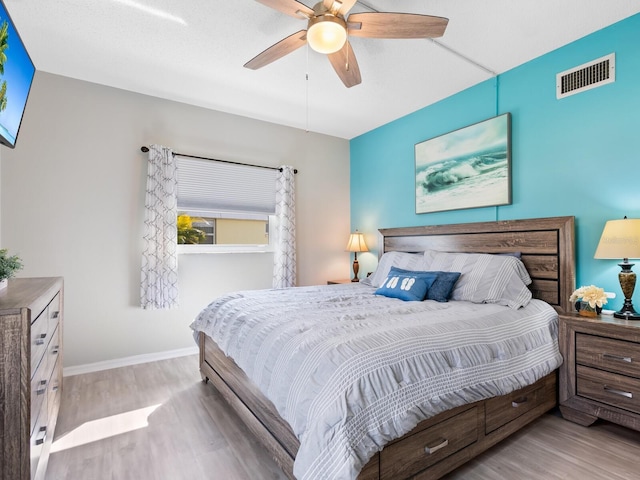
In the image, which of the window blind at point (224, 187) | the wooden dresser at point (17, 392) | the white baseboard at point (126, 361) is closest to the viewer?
the wooden dresser at point (17, 392)

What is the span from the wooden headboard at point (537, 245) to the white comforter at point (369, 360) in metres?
0.27

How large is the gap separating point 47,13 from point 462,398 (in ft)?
11.1

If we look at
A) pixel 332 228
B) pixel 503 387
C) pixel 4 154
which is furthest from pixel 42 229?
pixel 503 387

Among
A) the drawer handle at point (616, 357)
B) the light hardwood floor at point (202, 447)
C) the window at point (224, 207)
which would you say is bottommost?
the light hardwood floor at point (202, 447)

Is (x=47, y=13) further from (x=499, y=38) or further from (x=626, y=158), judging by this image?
(x=626, y=158)

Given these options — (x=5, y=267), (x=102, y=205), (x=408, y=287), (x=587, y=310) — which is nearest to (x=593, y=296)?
(x=587, y=310)

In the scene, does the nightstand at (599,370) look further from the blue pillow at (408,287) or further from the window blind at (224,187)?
the window blind at (224,187)

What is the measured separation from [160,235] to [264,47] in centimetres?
200

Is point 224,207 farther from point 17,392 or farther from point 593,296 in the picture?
point 593,296

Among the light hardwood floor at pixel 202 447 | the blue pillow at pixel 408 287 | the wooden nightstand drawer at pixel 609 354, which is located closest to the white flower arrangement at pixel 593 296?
the wooden nightstand drawer at pixel 609 354

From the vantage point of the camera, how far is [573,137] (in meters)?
2.53

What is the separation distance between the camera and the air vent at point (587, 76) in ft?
7.64

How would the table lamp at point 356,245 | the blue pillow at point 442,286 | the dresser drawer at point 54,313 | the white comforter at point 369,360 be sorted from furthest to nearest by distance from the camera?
1. the table lamp at point 356,245
2. the blue pillow at point 442,286
3. the dresser drawer at point 54,313
4. the white comforter at point 369,360

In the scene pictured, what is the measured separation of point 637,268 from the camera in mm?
2215
